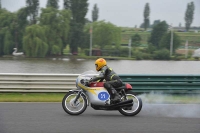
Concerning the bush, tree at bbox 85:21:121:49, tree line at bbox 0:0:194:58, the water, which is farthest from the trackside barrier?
tree at bbox 85:21:121:49

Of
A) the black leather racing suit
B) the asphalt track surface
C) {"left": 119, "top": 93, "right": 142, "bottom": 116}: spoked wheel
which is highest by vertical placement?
the black leather racing suit

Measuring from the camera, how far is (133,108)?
8.91 m

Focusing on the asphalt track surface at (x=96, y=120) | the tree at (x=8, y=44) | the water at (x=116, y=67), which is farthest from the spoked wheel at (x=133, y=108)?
the tree at (x=8, y=44)

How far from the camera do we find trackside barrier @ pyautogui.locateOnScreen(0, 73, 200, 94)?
13180mm

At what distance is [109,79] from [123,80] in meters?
4.43

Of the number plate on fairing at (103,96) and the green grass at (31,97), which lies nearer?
the number plate on fairing at (103,96)

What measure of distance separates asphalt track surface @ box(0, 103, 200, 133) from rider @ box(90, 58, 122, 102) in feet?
1.83

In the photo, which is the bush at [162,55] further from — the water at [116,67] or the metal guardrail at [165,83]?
the metal guardrail at [165,83]

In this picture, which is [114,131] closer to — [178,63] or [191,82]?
[191,82]

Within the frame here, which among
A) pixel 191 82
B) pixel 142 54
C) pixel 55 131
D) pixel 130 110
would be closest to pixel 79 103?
pixel 130 110

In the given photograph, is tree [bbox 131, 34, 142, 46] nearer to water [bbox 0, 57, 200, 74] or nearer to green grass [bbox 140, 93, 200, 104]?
water [bbox 0, 57, 200, 74]

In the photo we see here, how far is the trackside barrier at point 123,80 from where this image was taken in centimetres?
1318

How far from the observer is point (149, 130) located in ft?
23.5

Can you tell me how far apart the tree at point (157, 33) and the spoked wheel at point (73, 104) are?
18915mm
